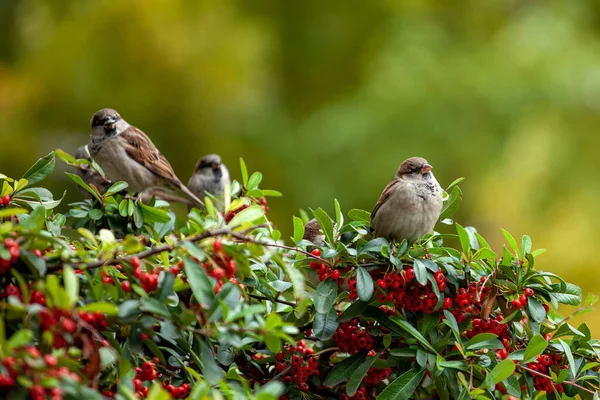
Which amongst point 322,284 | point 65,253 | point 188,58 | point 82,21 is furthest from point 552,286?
point 82,21

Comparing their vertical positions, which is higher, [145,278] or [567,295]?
[145,278]

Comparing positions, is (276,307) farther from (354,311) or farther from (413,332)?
(413,332)

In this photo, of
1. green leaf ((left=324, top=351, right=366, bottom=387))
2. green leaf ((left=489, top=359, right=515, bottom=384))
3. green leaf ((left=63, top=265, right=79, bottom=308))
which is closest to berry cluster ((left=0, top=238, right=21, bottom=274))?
green leaf ((left=63, top=265, right=79, bottom=308))

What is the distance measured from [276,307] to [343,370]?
0.23 meters

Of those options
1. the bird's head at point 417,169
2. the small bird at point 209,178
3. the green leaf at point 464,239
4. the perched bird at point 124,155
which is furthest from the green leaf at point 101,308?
the small bird at point 209,178

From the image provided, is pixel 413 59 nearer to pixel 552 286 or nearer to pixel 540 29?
pixel 540 29

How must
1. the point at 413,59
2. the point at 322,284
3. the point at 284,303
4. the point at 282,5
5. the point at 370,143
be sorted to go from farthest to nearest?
the point at 282,5 → the point at 413,59 → the point at 370,143 → the point at 284,303 → the point at 322,284

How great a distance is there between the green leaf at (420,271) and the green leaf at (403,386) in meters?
0.20

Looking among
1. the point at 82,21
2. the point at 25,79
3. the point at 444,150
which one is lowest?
the point at 444,150

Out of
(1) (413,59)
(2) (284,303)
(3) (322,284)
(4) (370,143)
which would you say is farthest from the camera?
(1) (413,59)

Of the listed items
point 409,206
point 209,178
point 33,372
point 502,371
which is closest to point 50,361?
point 33,372

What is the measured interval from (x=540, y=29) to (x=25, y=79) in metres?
5.06

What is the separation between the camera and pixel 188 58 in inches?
283

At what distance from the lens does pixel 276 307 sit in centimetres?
192
